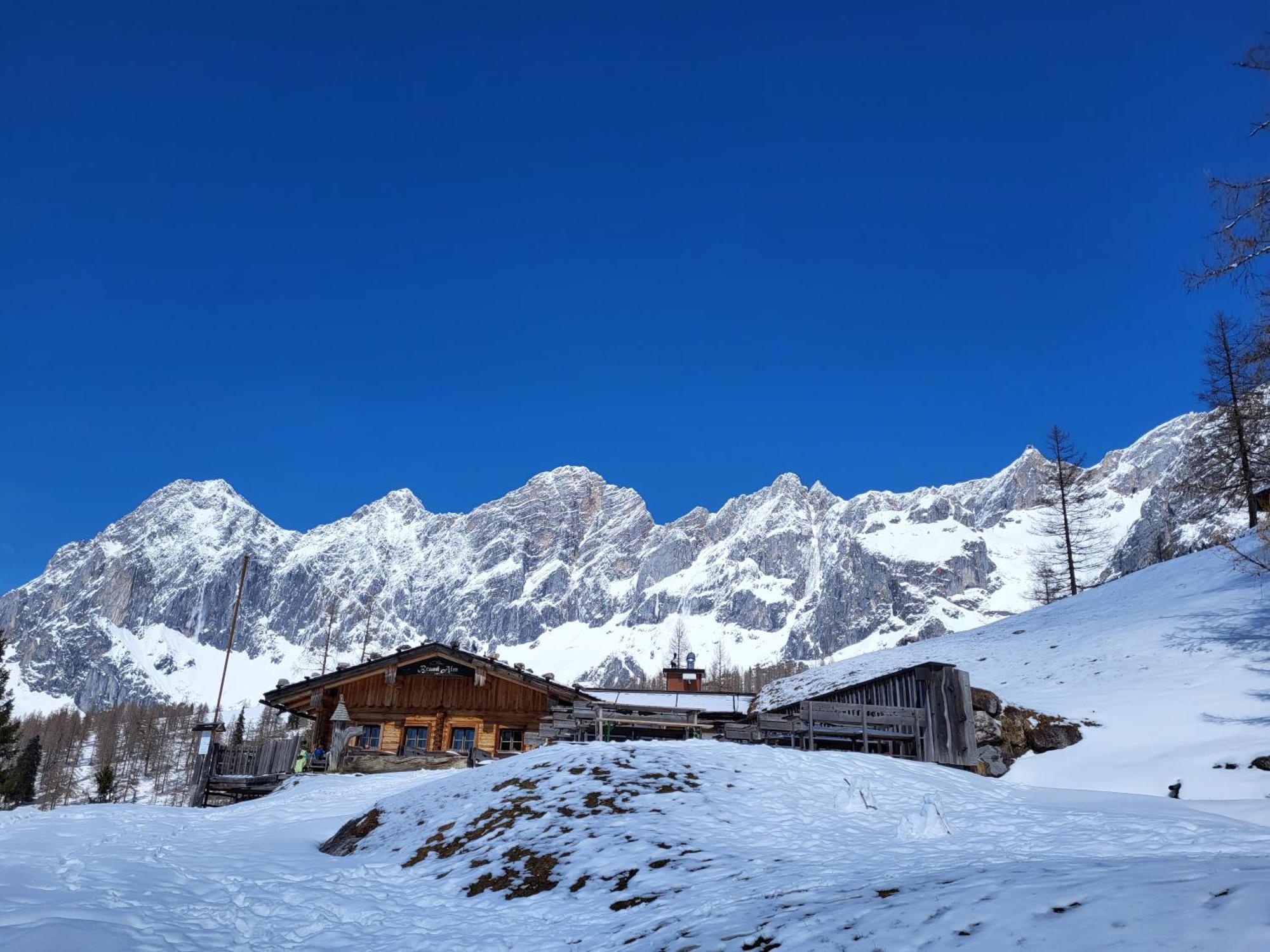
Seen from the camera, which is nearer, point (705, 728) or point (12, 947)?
point (12, 947)

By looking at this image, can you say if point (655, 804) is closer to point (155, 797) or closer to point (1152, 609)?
point (1152, 609)

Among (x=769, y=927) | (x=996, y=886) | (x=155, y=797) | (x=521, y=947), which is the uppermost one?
(x=996, y=886)

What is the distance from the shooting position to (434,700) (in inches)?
1384

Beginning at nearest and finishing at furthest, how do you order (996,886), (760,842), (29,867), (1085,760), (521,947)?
(996,886) < (521,947) < (29,867) < (760,842) < (1085,760)

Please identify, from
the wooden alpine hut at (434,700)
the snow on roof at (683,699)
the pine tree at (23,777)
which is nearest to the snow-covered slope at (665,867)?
the wooden alpine hut at (434,700)

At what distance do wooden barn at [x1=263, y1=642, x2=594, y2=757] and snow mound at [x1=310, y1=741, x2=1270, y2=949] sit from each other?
55.2 ft

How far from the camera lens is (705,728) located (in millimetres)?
30328

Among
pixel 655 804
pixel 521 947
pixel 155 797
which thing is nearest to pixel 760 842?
pixel 655 804

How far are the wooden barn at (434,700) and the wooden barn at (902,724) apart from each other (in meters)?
13.7

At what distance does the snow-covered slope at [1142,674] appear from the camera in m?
17.8

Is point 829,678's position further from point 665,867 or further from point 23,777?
point 23,777

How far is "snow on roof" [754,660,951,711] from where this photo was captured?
32.8 meters

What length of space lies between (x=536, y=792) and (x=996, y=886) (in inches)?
394

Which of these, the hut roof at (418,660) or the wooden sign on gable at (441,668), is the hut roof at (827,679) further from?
the wooden sign on gable at (441,668)
